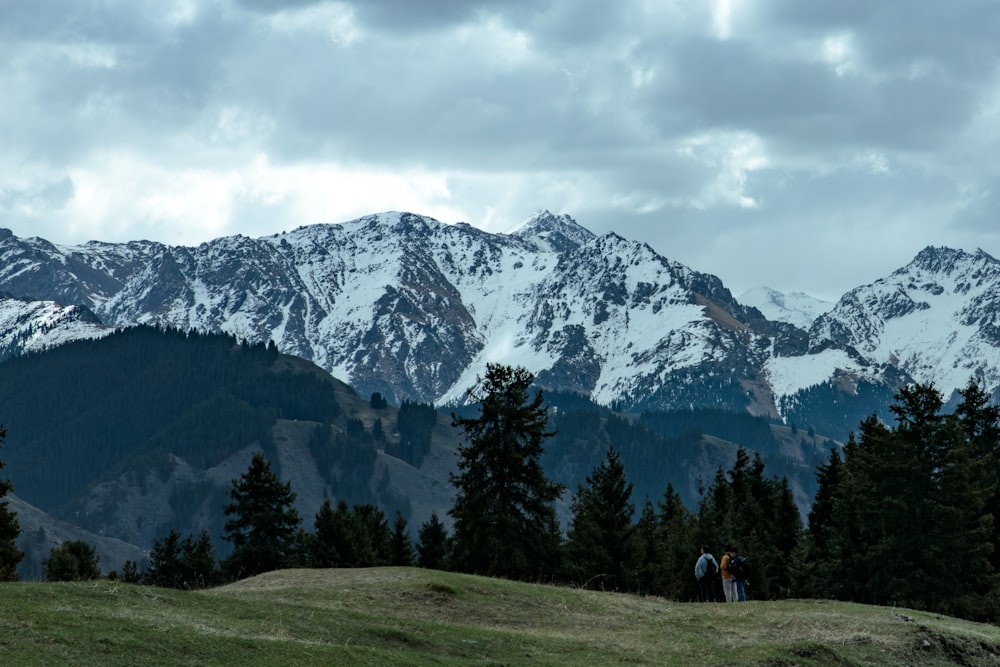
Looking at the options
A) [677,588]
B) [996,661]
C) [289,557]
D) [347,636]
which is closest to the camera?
[347,636]

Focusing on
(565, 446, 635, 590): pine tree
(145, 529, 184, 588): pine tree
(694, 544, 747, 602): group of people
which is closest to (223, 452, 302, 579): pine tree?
(145, 529, 184, 588): pine tree

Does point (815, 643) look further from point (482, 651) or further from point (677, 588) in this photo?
point (677, 588)

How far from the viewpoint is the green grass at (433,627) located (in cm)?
2897

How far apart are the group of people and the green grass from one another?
211 cm

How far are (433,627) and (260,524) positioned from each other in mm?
51759

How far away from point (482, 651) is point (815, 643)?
9223 mm

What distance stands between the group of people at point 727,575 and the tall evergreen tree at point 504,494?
23016 mm

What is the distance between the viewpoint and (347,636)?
33.1 meters

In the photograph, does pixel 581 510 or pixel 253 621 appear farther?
pixel 581 510

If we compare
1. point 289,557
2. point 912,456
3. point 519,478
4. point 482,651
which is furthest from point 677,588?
point 482,651

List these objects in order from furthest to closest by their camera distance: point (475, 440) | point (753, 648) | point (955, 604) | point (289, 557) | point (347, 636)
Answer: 1. point (289, 557)
2. point (475, 440)
3. point (955, 604)
4. point (753, 648)
5. point (347, 636)

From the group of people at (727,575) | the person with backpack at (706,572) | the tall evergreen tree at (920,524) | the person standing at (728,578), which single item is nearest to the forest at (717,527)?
the tall evergreen tree at (920,524)

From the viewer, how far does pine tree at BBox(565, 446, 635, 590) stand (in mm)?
79438

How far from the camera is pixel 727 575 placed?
47500 mm
